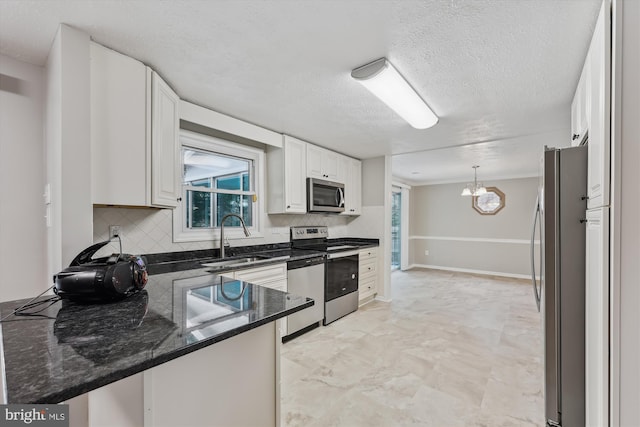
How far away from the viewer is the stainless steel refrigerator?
4.67 ft

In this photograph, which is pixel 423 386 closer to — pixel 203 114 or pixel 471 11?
pixel 471 11

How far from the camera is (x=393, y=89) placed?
1.96m

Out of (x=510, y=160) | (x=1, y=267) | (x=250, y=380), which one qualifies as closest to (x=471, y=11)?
(x=250, y=380)

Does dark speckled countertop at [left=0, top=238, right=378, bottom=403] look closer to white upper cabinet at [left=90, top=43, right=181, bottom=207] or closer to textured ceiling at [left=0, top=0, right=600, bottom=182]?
white upper cabinet at [left=90, top=43, right=181, bottom=207]

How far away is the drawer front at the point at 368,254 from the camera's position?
392cm

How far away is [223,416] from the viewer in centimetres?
103

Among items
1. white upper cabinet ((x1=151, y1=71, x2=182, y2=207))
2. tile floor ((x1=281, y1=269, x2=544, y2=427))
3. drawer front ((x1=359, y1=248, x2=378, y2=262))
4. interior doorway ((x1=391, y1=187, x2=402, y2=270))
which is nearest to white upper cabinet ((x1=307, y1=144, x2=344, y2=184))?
drawer front ((x1=359, y1=248, x2=378, y2=262))

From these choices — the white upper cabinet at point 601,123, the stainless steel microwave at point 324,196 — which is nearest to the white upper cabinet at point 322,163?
the stainless steel microwave at point 324,196

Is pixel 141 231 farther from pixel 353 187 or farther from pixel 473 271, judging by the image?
pixel 473 271

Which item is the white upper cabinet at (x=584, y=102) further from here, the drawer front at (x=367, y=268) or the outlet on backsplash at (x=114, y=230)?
the outlet on backsplash at (x=114, y=230)

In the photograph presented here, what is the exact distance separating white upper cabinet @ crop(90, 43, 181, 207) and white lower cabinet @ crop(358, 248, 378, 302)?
271 cm

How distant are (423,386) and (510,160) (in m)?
4.09

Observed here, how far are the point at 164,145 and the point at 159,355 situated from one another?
5.17ft

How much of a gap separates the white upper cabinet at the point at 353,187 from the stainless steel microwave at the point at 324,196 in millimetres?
262
